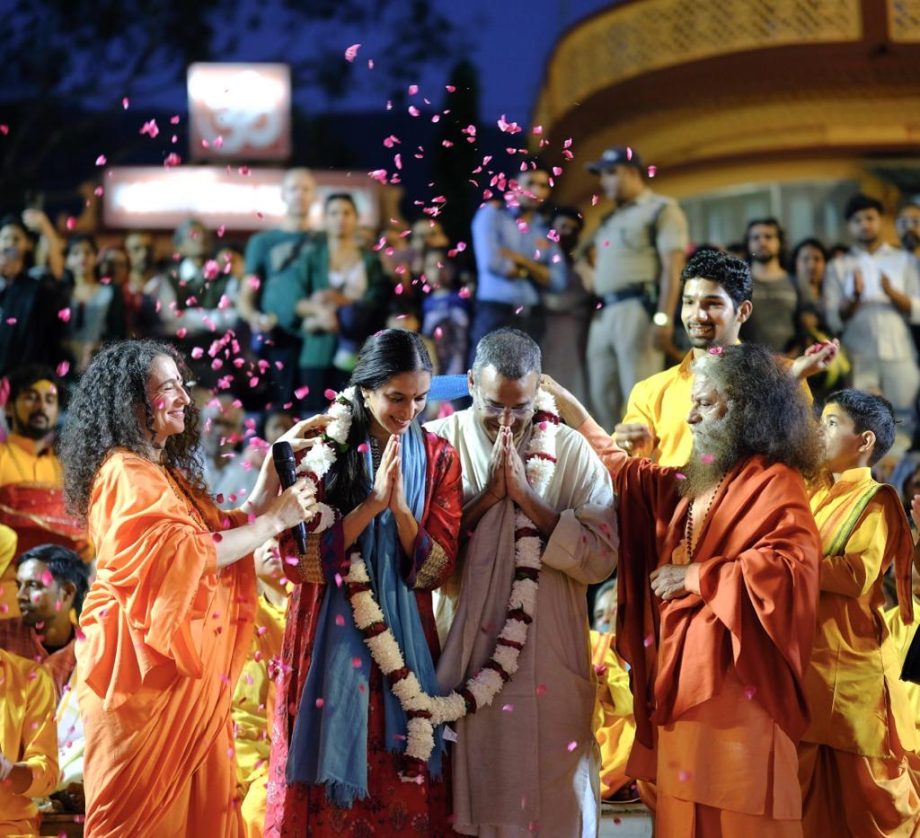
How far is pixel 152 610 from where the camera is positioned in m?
4.21

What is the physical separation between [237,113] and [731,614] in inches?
397

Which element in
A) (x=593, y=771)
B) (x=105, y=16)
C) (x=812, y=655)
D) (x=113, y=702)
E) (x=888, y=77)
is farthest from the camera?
(x=105, y=16)

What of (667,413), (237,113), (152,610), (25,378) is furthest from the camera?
(237,113)

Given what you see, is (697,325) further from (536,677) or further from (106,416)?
(106,416)

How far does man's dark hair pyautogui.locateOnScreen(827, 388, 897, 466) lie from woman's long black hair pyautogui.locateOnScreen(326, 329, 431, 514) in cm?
156

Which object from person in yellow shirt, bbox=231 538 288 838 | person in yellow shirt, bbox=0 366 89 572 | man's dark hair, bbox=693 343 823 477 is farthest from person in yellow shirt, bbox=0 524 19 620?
man's dark hair, bbox=693 343 823 477

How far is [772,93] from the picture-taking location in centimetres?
1315

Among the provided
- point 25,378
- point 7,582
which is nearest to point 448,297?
point 25,378

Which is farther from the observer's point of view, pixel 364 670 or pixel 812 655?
pixel 812 655

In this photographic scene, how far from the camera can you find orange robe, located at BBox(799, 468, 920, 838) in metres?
4.77

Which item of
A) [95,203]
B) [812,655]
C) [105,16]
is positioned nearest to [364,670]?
[812,655]

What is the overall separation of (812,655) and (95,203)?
390 inches

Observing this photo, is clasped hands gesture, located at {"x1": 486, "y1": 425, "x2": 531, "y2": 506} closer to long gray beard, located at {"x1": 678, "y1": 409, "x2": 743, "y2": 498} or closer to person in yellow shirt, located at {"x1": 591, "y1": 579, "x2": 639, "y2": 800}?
long gray beard, located at {"x1": 678, "y1": 409, "x2": 743, "y2": 498}

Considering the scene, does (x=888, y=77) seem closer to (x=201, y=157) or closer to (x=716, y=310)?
(x=201, y=157)
